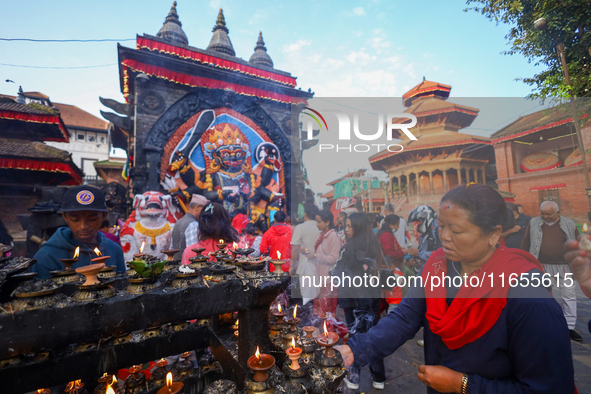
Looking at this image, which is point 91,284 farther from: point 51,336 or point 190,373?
point 190,373

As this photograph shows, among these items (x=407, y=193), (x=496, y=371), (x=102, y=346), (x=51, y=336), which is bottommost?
(x=496, y=371)

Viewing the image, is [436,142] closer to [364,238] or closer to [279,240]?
[364,238]

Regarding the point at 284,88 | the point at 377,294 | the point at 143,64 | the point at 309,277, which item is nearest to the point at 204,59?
the point at 143,64

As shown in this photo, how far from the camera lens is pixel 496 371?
1.21m

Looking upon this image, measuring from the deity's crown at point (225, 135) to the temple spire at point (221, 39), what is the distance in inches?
195

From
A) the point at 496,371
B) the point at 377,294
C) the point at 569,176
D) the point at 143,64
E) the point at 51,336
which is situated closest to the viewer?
the point at 51,336

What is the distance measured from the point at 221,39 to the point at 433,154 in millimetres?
13891

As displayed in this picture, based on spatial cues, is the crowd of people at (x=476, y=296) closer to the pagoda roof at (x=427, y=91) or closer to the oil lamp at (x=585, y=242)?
the oil lamp at (x=585, y=242)

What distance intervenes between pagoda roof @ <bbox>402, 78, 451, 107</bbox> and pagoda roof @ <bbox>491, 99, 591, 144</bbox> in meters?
0.70

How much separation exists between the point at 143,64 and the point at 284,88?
5.67m

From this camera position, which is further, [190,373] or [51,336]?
[190,373]

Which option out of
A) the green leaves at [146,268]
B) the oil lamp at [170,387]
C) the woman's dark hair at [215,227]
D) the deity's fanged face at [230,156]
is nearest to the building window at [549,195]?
the green leaves at [146,268]

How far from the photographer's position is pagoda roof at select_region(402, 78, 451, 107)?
2.73 meters

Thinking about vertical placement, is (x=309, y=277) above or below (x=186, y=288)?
below
